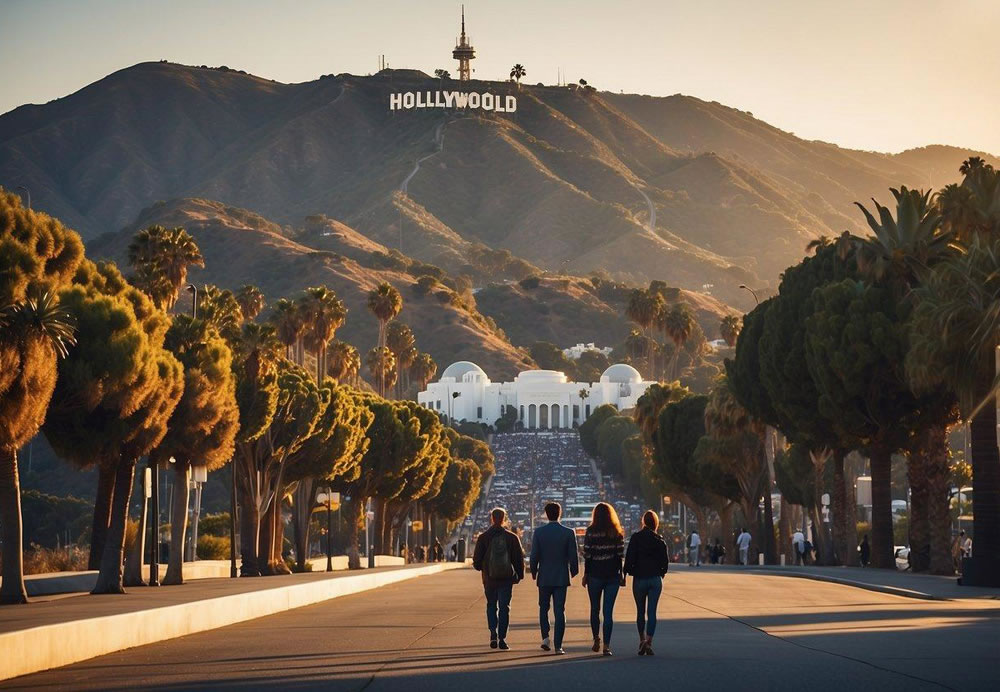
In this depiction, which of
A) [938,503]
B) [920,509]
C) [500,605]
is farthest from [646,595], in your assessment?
[920,509]

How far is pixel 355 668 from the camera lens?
705 inches

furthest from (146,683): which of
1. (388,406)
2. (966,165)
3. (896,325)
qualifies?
(388,406)

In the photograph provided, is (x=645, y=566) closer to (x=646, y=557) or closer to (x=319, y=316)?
(x=646, y=557)

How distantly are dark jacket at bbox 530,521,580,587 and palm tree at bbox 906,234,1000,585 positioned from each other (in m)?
18.6

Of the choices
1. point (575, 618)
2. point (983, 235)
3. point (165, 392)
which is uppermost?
point (983, 235)

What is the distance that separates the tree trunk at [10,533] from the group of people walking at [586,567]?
14.3 meters

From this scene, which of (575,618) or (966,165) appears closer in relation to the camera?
(575,618)

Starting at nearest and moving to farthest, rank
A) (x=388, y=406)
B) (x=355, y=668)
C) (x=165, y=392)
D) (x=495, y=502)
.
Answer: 1. (x=355, y=668)
2. (x=165, y=392)
3. (x=388, y=406)
4. (x=495, y=502)

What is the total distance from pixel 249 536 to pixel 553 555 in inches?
1469

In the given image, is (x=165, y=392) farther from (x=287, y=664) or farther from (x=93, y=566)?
(x=287, y=664)

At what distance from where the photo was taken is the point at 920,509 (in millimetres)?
50625

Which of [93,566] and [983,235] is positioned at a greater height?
[983,235]

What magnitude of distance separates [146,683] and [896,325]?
37.5 metres

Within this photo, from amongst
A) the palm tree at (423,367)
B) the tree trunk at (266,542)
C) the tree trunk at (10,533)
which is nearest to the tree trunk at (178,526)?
the tree trunk at (10,533)
